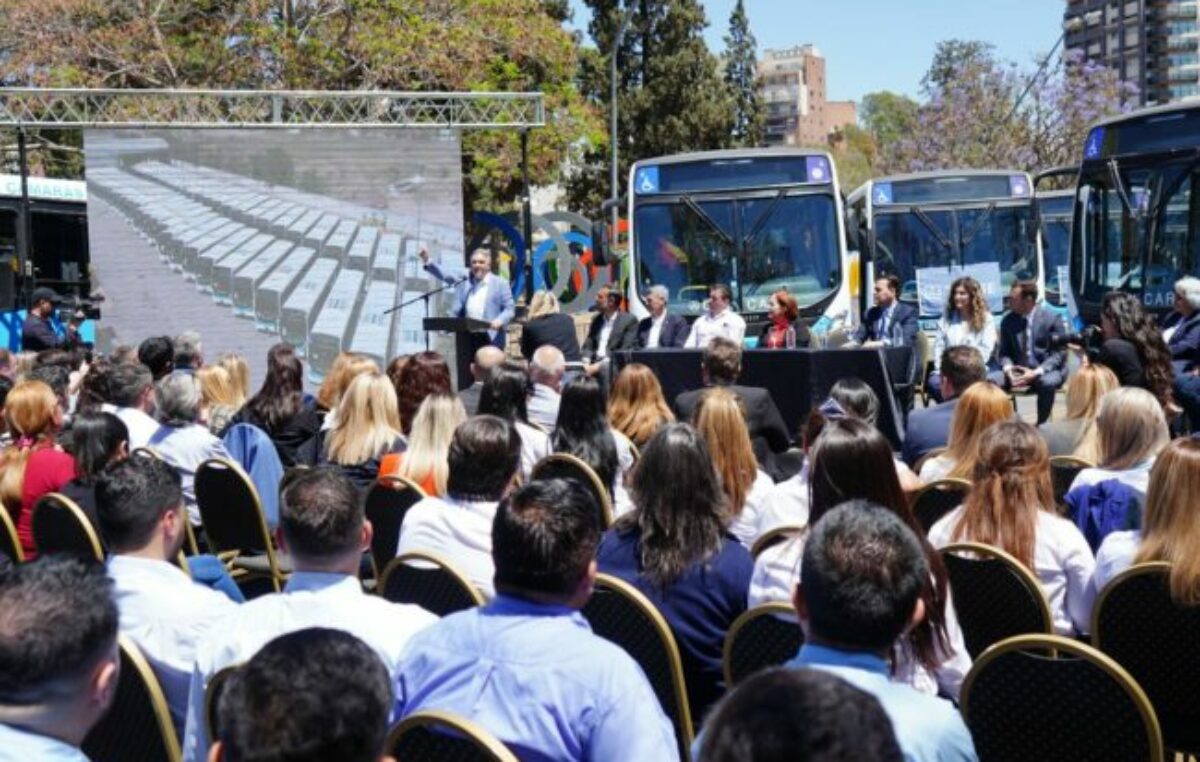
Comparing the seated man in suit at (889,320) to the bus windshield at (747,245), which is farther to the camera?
the bus windshield at (747,245)

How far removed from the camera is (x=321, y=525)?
3645 mm

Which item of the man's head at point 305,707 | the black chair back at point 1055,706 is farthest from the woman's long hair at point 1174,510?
the man's head at point 305,707

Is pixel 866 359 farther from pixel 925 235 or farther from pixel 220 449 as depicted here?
pixel 925 235

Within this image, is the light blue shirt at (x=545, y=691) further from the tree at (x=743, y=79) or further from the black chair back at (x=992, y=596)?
the tree at (x=743, y=79)

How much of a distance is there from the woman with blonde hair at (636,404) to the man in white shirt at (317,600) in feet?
13.2

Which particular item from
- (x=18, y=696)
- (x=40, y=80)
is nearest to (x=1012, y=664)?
(x=18, y=696)

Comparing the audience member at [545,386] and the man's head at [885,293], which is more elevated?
the man's head at [885,293]

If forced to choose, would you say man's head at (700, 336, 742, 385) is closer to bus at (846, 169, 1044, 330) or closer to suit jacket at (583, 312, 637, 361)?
suit jacket at (583, 312, 637, 361)

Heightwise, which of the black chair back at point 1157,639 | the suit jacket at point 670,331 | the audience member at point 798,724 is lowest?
the black chair back at point 1157,639

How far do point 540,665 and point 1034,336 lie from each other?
9.89 m

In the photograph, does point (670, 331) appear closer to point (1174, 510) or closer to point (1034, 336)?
point (1034, 336)

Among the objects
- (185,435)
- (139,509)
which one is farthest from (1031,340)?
Result: (139,509)

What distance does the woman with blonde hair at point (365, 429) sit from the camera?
6969mm

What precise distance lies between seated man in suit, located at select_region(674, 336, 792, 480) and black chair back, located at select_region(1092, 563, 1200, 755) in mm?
3664
